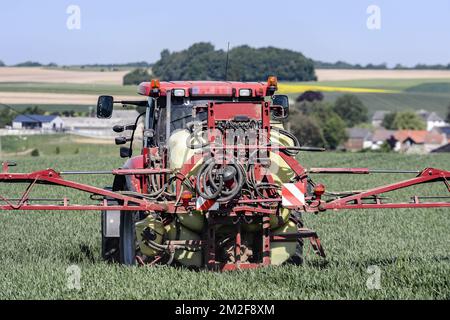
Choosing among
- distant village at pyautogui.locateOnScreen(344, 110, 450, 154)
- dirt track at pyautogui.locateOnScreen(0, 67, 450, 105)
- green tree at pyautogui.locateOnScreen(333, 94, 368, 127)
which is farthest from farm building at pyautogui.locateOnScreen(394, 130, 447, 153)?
dirt track at pyautogui.locateOnScreen(0, 67, 450, 105)

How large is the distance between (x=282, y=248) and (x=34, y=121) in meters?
37.9

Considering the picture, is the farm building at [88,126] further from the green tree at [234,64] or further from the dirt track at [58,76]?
the green tree at [234,64]

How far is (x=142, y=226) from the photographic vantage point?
9992mm

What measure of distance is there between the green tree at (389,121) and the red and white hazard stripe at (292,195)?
97883 millimetres

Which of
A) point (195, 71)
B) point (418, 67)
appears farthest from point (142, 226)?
point (418, 67)

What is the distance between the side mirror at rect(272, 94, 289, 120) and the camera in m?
11.4

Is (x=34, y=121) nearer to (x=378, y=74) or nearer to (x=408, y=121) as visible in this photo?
(x=378, y=74)

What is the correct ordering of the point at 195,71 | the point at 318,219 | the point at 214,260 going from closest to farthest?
the point at 214,260 < the point at 318,219 < the point at 195,71

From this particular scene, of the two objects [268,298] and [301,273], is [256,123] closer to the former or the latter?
[301,273]

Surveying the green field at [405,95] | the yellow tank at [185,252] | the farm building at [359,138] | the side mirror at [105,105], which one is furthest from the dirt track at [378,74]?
the yellow tank at [185,252]

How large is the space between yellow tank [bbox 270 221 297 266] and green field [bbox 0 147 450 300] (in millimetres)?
281

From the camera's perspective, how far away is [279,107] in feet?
37.6
